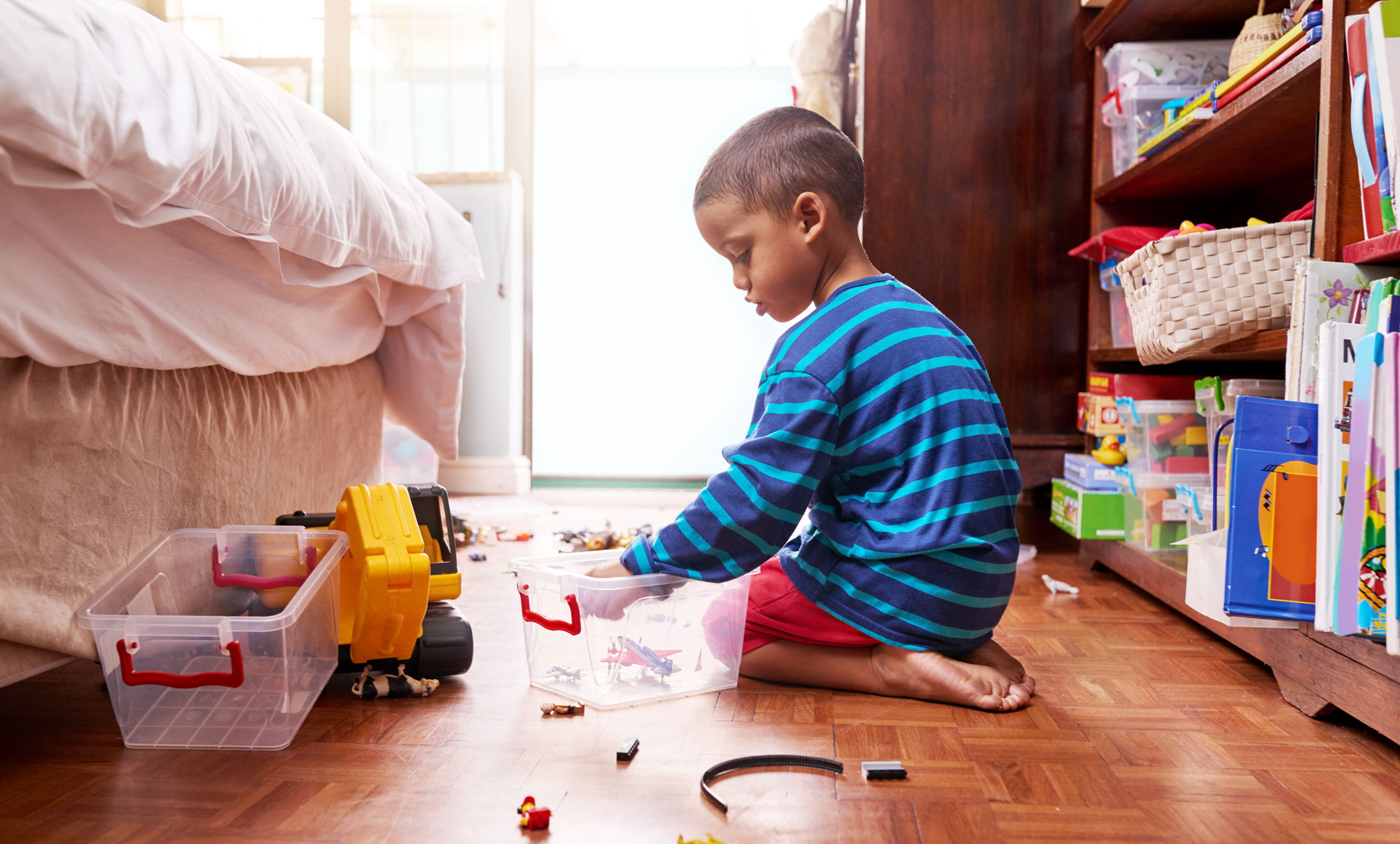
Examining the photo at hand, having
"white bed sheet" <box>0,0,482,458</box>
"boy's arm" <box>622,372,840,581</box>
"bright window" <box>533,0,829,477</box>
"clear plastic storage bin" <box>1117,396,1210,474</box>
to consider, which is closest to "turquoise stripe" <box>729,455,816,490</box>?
"boy's arm" <box>622,372,840,581</box>

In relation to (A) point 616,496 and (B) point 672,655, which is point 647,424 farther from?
(B) point 672,655

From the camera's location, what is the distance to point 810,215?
1.05m

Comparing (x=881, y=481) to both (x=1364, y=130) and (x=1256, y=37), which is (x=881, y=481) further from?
(x=1256, y=37)

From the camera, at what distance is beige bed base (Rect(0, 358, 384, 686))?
0.79 meters

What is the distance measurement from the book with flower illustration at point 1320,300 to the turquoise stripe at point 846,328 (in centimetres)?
38

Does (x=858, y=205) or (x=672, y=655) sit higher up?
(x=858, y=205)

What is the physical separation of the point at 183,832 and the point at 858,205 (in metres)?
0.89

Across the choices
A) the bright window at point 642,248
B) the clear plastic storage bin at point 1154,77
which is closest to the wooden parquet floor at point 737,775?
the clear plastic storage bin at point 1154,77

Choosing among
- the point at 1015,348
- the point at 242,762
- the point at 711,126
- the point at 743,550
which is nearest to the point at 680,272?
the point at 711,126

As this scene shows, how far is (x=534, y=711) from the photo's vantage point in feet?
3.14

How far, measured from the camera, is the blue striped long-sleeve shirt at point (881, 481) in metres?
0.96

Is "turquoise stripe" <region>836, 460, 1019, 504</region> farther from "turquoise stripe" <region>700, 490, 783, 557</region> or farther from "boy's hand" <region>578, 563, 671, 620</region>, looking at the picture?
"boy's hand" <region>578, 563, 671, 620</region>

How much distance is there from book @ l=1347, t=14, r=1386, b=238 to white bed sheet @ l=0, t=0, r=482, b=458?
42.7 inches

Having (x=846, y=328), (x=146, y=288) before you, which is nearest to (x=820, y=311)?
(x=846, y=328)
